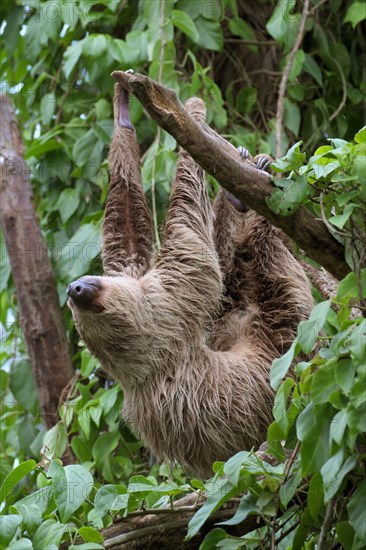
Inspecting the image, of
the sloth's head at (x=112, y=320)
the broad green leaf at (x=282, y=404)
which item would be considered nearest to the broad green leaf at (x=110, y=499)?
the broad green leaf at (x=282, y=404)

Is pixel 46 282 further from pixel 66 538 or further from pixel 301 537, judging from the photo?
pixel 301 537

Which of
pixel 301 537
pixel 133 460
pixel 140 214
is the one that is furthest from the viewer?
pixel 133 460

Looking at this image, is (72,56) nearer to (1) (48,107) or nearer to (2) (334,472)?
(1) (48,107)

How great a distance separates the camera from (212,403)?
16.9ft

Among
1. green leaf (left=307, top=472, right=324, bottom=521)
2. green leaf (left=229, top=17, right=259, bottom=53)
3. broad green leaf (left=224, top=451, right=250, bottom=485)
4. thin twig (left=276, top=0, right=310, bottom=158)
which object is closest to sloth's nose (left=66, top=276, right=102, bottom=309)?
broad green leaf (left=224, top=451, right=250, bottom=485)

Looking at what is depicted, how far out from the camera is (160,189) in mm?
7000

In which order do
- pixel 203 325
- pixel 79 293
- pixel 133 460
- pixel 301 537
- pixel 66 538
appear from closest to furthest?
pixel 301 537 < pixel 66 538 < pixel 79 293 < pixel 203 325 < pixel 133 460

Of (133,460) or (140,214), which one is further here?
(133,460)

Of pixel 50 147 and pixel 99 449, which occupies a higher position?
pixel 50 147

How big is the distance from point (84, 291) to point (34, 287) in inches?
92.6

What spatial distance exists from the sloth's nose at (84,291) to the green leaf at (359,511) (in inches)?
81.6

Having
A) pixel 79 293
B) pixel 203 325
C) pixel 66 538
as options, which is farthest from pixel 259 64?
pixel 66 538

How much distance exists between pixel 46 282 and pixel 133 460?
155 centimetres

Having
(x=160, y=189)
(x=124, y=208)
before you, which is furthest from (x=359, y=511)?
(x=160, y=189)
